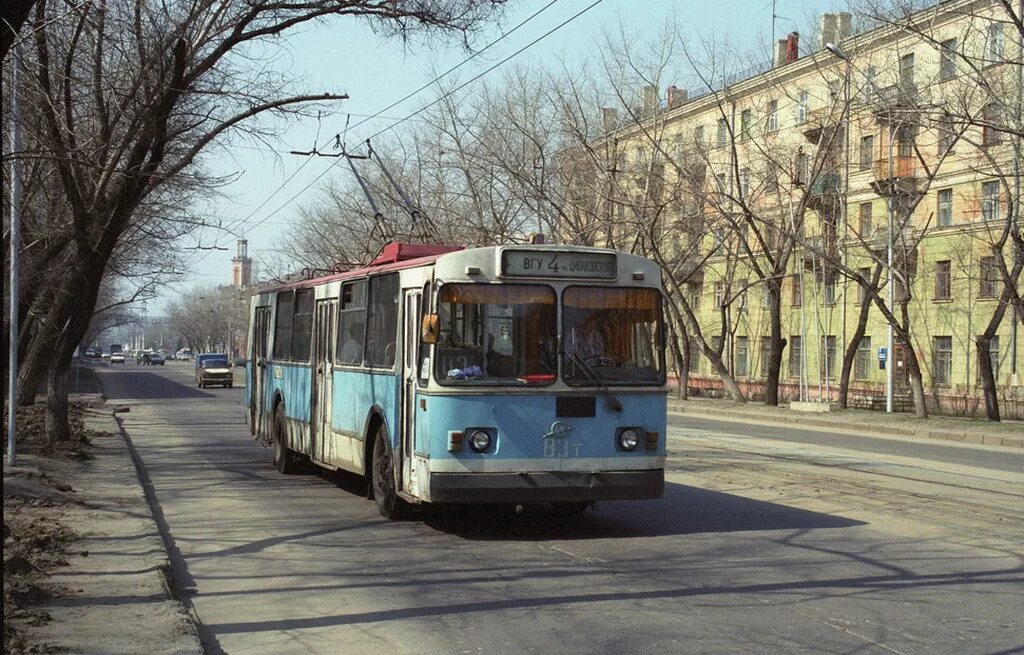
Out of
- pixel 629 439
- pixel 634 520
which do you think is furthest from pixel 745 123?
pixel 629 439

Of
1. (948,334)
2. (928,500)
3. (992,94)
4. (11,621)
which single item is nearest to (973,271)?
(948,334)

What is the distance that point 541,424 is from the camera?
10.8 m

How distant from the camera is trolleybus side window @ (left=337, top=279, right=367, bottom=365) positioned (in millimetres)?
13203

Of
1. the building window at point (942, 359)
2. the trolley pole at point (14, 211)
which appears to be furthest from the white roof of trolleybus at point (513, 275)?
the building window at point (942, 359)

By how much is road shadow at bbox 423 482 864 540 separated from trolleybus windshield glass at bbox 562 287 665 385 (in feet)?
4.48

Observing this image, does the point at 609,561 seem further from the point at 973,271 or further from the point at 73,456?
the point at 973,271

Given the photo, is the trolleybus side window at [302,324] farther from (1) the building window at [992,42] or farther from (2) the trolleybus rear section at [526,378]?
(1) the building window at [992,42]

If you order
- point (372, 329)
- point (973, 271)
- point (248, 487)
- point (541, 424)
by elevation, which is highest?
point (973, 271)

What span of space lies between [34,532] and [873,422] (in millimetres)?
25527

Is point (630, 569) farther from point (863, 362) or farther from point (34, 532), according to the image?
point (863, 362)

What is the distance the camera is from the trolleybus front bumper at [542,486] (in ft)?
34.6

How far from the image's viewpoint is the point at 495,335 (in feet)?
35.5

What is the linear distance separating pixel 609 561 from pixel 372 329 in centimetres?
431

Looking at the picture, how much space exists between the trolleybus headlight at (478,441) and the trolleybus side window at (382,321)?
1501mm
